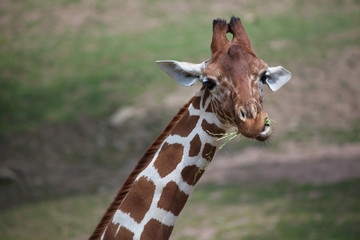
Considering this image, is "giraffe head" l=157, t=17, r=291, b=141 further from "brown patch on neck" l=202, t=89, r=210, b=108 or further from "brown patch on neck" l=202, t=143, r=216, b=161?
"brown patch on neck" l=202, t=143, r=216, b=161

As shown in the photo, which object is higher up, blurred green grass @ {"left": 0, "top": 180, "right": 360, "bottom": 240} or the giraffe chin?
blurred green grass @ {"left": 0, "top": 180, "right": 360, "bottom": 240}

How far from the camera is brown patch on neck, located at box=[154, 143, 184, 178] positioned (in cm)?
488

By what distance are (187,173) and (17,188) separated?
9.65 m

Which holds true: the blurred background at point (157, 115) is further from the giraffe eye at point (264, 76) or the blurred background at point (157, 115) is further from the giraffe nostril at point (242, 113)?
the giraffe nostril at point (242, 113)

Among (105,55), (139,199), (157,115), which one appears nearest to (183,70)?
(139,199)

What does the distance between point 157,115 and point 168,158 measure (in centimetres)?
1064

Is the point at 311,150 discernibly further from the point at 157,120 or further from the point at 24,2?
the point at 24,2

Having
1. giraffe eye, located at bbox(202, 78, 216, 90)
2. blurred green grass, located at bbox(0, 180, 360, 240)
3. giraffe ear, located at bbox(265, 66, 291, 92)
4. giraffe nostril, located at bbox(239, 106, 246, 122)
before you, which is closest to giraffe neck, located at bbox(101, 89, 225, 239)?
giraffe eye, located at bbox(202, 78, 216, 90)

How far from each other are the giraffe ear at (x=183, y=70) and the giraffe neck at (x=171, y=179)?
16 cm

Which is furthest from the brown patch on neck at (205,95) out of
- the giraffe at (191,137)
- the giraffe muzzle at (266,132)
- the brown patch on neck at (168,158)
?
the giraffe muzzle at (266,132)

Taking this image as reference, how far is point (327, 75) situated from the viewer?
54.2 feet

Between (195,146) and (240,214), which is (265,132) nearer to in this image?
(195,146)

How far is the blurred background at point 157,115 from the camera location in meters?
11.6

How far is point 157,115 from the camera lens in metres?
15.5
